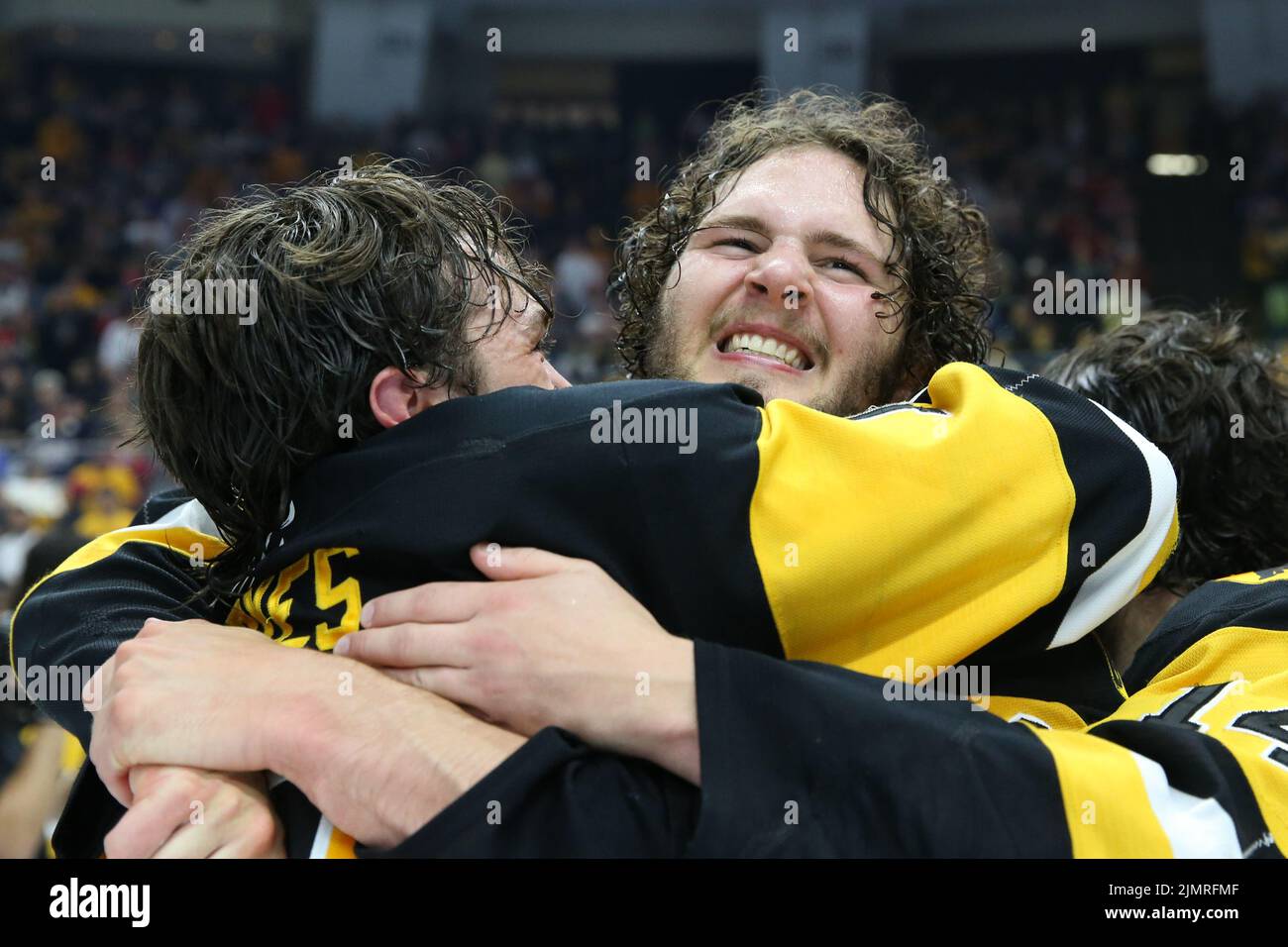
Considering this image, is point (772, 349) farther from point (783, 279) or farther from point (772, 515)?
point (772, 515)

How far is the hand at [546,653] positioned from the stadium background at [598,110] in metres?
11.0

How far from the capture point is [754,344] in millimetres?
2213

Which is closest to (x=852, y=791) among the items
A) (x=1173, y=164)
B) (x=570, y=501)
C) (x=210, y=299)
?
(x=570, y=501)

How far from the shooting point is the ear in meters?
1.61

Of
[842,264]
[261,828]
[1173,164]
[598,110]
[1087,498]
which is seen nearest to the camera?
[261,828]

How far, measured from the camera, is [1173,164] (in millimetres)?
14562

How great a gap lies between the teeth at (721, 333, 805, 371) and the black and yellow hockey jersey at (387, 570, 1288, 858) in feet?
2.95

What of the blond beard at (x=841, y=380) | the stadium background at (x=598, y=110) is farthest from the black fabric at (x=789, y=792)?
the stadium background at (x=598, y=110)

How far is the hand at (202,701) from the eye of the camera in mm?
1414
